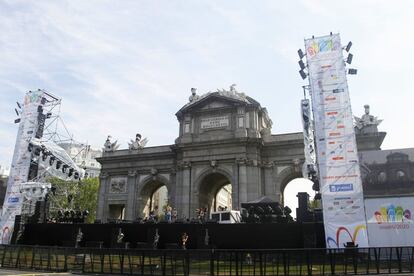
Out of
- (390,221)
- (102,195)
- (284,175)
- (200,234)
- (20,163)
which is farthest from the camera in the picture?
(102,195)

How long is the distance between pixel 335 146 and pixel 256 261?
12.5 m

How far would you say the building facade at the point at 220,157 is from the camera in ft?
132

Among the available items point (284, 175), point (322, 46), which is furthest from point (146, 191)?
point (322, 46)

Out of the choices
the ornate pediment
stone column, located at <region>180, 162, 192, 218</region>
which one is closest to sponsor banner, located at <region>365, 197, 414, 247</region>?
the ornate pediment

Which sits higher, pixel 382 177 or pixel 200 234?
pixel 382 177

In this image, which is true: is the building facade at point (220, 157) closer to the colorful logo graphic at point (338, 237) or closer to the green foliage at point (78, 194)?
the colorful logo graphic at point (338, 237)

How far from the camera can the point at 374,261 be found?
16656 millimetres

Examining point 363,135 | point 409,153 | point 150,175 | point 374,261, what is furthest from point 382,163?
point 150,175

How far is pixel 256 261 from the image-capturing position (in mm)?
16062

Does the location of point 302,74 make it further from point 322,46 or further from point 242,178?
point 242,178

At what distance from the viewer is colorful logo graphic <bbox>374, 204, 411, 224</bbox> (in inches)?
906

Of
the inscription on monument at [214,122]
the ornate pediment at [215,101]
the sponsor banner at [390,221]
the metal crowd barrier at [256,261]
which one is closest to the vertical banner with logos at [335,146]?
the sponsor banner at [390,221]

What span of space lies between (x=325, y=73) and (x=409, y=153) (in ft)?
34.8

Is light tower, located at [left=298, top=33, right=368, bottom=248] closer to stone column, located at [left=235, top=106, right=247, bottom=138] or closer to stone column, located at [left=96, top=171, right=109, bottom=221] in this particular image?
stone column, located at [left=235, top=106, right=247, bottom=138]
